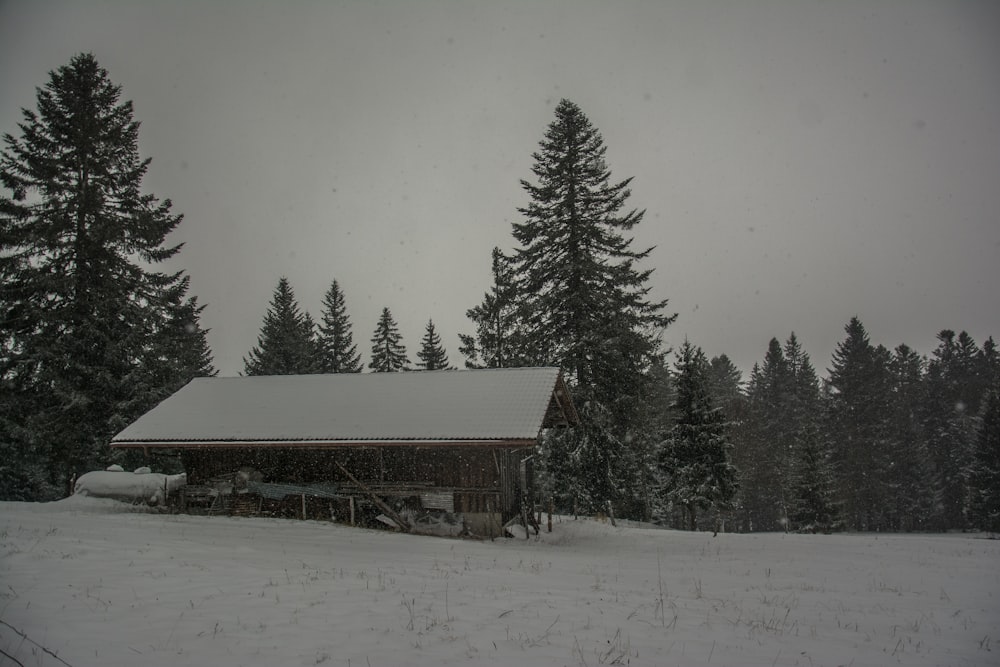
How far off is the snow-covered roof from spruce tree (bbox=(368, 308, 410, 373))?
22.5m

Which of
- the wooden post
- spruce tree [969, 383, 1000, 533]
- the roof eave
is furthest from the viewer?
spruce tree [969, 383, 1000, 533]

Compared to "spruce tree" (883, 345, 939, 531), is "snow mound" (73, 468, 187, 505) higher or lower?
higher

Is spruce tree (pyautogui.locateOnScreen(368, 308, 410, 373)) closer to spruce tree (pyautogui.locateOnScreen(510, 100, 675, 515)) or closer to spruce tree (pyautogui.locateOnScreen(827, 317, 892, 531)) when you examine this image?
spruce tree (pyautogui.locateOnScreen(510, 100, 675, 515))

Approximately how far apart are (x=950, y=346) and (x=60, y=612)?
273 ft

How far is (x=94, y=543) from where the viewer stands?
446 inches

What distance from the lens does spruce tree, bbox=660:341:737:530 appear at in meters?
31.0

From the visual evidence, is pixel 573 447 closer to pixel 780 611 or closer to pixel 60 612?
pixel 780 611

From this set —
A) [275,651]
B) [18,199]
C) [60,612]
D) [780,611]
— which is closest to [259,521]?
[60,612]

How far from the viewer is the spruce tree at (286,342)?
4178cm

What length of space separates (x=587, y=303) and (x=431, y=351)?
25133 mm

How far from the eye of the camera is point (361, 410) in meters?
20.3

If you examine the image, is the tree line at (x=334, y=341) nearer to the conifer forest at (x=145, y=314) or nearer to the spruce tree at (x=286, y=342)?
the spruce tree at (x=286, y=342)

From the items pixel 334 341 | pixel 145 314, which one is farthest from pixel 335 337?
pixel 145 314

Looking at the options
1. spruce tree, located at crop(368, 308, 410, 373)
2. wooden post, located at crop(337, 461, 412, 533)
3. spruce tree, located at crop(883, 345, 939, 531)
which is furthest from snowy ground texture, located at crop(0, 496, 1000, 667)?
spruce tree, located at crop(883, 345, 939, 531)
